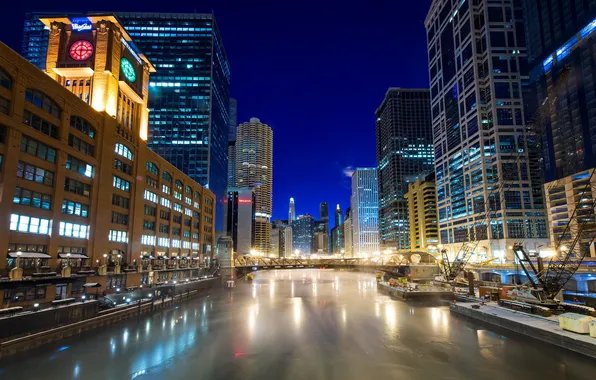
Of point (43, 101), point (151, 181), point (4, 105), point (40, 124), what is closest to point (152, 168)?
point (151, 181)

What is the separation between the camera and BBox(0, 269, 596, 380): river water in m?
26.2

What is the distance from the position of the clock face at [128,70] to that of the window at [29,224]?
130ft

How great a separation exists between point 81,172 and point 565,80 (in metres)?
149

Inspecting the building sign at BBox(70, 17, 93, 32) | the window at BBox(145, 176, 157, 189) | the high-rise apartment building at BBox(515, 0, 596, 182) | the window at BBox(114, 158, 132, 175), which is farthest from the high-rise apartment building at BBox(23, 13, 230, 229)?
the high-rise apartment building at BBox(515, 0, 596, 182)

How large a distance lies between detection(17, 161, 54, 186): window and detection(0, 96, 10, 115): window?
21.7 feet

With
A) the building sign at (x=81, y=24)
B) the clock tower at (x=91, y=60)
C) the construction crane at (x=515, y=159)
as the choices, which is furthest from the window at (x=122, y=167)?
the construction crane at (x=515, y=159)

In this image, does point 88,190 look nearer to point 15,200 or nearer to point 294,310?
point 15,200

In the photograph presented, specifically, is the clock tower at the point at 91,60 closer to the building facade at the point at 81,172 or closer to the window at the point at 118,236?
the building facade at the point at 81,172

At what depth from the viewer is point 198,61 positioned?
611ft

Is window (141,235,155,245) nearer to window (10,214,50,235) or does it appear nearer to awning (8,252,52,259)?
window (10,214,50,235)

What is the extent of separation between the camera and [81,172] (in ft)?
190

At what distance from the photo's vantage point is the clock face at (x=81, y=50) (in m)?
69.0

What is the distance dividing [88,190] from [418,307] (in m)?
60.5

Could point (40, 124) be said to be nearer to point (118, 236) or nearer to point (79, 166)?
point (79, 166)
